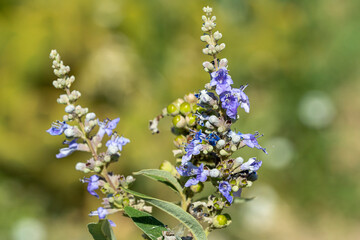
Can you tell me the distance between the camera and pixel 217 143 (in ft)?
3.95

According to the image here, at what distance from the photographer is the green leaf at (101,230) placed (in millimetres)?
1254

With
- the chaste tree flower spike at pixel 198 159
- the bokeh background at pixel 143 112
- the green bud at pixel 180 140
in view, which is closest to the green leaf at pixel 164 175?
the chaste tree flower spike at pixel 198 159

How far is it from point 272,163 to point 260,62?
1546 mm

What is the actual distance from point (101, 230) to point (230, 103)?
533 millimetres

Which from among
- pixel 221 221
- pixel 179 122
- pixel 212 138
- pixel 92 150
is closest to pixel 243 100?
pixel 212 138

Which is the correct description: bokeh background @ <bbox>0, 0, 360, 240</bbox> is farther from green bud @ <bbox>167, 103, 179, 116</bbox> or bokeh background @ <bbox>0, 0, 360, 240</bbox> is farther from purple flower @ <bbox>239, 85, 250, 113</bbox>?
purple flower @ <bbox>239, 85, 250, 113</bbox>

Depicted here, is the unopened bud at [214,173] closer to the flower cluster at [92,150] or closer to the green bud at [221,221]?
the green bud at [221,221]

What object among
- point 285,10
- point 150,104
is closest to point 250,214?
point 150,104

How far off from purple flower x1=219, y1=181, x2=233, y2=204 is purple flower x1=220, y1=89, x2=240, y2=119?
7.3 inches

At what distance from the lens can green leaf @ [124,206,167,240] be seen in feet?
3.99

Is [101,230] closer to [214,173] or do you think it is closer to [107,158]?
[107,158]

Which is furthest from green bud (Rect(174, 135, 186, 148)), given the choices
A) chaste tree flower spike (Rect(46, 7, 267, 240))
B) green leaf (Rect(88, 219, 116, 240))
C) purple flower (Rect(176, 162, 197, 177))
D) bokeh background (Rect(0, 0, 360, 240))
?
bokeh background (Rect(0, 0, 360, 240))

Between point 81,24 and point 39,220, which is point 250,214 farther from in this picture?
point 81,24

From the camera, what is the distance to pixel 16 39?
5.79 m
